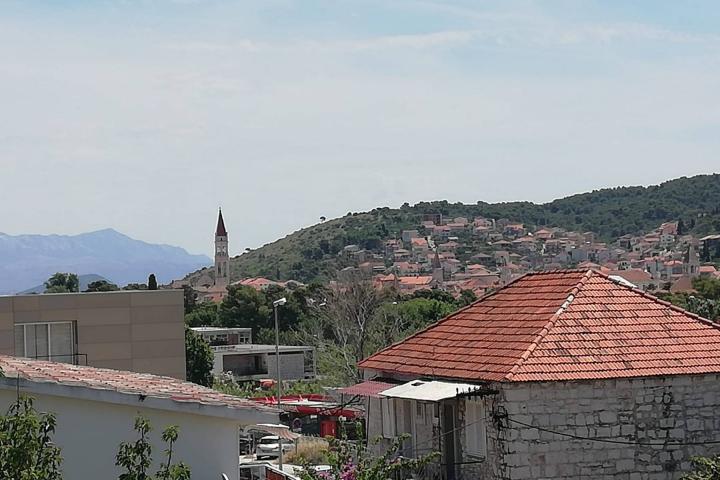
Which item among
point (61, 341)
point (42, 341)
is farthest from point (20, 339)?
point (61, 341)

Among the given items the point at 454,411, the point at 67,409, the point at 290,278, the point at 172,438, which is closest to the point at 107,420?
the point at 67,409

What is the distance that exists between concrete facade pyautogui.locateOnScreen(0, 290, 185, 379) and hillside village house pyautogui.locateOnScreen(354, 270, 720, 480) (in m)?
14.9

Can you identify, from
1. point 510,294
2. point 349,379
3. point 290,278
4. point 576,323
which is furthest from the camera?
point 290,278

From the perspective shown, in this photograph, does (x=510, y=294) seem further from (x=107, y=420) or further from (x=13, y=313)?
(x=13, y=313)

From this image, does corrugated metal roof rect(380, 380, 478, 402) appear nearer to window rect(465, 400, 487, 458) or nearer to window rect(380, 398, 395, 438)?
window rect(465, 400, 487, 458)

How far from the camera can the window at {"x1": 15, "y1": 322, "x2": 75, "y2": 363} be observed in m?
34.6

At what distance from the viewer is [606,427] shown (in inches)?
805

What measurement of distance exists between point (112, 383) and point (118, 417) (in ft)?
2.39

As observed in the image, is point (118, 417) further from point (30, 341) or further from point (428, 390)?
point (30, 341)

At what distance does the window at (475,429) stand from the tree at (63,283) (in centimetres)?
7072

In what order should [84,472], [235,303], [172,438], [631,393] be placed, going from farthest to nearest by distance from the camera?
[235,303] → [631,393] → [84,472] → [172,438]

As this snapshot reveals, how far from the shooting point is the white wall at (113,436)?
12281mm

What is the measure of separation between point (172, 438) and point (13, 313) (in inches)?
1033

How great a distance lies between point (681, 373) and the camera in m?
20.9
